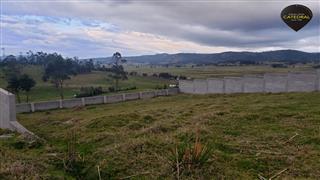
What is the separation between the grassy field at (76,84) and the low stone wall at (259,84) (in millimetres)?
13629

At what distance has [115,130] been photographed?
11617 millimetres

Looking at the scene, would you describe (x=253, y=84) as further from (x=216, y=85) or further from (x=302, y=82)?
(x=302, y=82)

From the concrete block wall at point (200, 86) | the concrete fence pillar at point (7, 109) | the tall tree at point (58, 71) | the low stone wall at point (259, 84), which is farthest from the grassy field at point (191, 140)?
the tall tree at point (58, 71)

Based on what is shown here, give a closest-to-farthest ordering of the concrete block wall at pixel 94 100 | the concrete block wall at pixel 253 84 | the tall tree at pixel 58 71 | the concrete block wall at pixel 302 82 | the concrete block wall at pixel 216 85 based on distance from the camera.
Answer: the concrete block wall at pixel 302 82
the concrete block wall at pixel 253 84
the concrete block wall at pixel 94 100
the concrete block wall at pixel 216 85
the tall tree at pixel 58 71

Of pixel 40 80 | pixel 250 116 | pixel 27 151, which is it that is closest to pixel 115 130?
pixel 27 151

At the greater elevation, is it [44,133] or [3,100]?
[3,100]

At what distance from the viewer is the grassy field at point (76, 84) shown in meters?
49.6

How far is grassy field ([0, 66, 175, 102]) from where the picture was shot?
49.6 m

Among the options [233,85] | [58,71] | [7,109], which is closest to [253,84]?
[233,85]

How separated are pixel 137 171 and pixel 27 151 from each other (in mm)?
3646

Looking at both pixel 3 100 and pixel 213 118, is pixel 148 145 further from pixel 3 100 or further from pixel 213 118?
pixel 3 100

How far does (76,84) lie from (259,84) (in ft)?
128

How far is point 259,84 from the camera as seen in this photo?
27.2 metres

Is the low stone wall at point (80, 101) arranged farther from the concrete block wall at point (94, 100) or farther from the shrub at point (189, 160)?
the shrub at point (189, 160)
